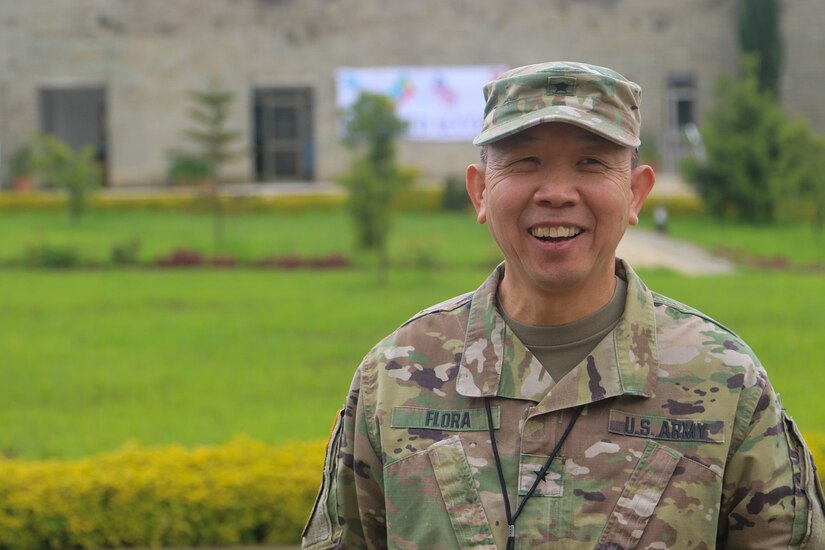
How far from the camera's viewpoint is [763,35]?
24.2 m

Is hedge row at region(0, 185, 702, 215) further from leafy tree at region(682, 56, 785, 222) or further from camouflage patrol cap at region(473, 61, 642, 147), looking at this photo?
camouflage patrol cap at region(473, 61, 642, 147)

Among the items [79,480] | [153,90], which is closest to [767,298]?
[79,480]

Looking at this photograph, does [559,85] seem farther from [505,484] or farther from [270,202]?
[270,202]

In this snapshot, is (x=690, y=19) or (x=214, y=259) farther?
(x=690, y=19)

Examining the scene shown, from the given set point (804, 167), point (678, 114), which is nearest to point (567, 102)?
point (804, 167)

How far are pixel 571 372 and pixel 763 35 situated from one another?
78.5 feet

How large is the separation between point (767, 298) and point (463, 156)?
15.4 m

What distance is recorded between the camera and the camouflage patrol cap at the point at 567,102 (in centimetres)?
177

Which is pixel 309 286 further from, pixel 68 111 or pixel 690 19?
pixel 68 111

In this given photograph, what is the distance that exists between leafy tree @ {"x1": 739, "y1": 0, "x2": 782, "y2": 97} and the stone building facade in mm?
595

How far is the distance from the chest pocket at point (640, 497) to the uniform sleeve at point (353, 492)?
0.41 meters

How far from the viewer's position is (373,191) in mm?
13828

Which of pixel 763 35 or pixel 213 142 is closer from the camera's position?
pixel 213 142

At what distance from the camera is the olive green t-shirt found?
1.91 metres
